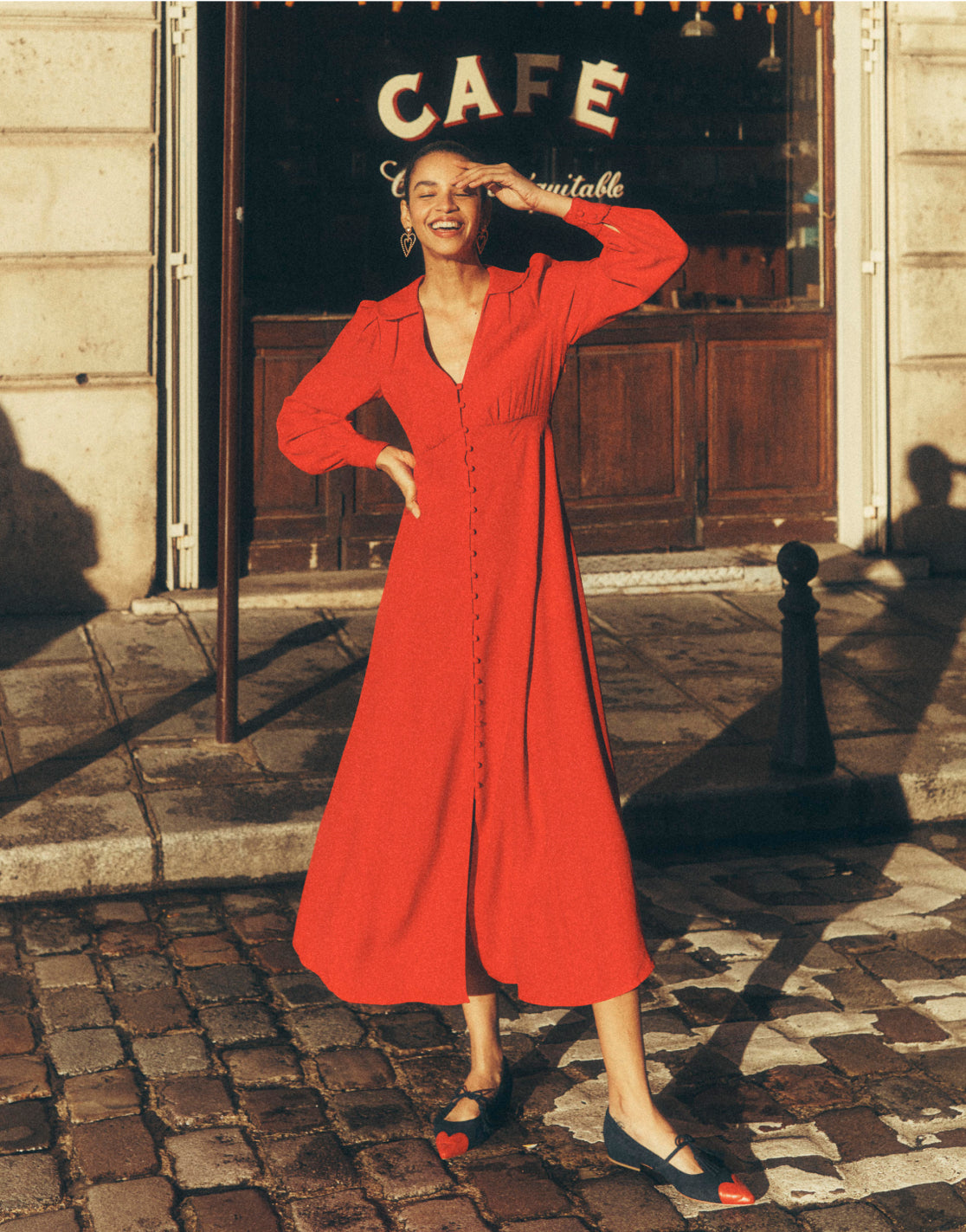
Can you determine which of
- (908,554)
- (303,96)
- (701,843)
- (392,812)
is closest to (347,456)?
(392,812)

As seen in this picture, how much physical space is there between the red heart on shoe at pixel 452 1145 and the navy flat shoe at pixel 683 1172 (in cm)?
29

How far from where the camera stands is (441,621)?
3234 mm

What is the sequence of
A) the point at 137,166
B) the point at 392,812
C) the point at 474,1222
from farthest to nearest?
1. the point at 137,166
2. the point at 392,812
3. the point at 474,1222

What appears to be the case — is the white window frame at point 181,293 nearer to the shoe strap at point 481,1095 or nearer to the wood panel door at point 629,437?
the wood panel door at point 629,437

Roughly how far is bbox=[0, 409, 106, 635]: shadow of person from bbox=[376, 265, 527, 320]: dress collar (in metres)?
4.58

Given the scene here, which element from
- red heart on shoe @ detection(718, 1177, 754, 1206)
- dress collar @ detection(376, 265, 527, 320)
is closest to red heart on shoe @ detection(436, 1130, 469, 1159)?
red heart on shoe @ detection(718, 1177, 754, 1206)

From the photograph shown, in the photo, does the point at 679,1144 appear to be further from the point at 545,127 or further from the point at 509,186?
the point at 545,127

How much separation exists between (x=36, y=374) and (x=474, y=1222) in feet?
17.7

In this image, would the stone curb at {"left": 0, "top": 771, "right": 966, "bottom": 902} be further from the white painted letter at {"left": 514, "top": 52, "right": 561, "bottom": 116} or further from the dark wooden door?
the white painted letter at {"left": 514, "top": 52, "right": 561, "bottom": 116}

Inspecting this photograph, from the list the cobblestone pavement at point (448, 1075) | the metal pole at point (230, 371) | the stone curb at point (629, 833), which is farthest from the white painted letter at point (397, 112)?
the cobblestone pavement at point (448, 1075)

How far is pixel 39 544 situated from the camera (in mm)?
7582

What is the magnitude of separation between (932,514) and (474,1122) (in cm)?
602

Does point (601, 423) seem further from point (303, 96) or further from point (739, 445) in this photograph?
point (303, 96)

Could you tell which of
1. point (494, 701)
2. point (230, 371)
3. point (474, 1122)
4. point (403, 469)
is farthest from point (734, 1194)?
point (230, 371)
